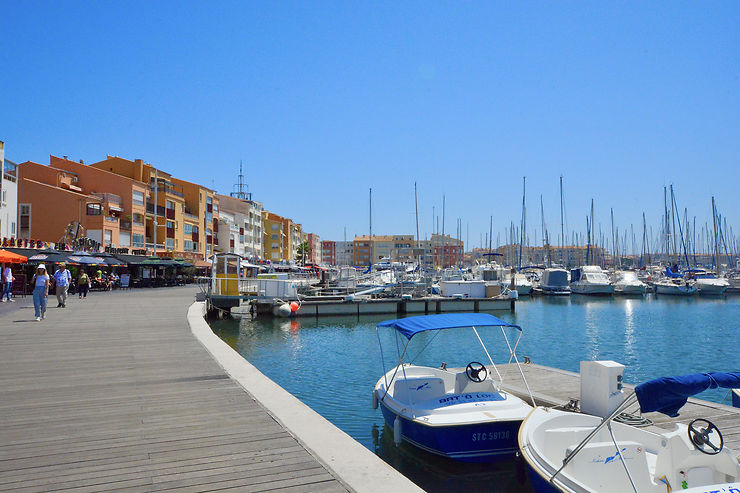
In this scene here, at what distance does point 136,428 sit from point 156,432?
36 centimetres

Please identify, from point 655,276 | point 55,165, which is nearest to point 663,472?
point 55,165

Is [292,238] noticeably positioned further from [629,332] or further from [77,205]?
[629,332]

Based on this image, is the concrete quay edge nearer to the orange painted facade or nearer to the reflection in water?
the reflection in water

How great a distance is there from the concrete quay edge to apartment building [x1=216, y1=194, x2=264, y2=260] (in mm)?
89347

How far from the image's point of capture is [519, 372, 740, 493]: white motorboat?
595cm

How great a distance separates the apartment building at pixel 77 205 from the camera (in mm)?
57281

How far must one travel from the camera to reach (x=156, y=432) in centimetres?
689

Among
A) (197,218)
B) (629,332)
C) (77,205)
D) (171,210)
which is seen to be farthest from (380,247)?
(629,332)

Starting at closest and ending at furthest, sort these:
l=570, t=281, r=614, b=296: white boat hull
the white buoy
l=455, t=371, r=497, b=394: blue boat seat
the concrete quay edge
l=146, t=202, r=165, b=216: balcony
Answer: the concrete quay edge, l=455, t=371, r=497, b=394: blue boat seat, the white buoy, l=570, t=281, r=614, b=296: white boat hull, l=146, t=202, r=165, b=216: balcony

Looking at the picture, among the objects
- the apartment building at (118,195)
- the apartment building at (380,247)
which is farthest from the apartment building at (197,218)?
the apartment building at (380,247)

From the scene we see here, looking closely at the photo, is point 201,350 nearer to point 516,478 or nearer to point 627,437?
point 516,478

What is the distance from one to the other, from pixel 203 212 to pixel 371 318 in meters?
56.0

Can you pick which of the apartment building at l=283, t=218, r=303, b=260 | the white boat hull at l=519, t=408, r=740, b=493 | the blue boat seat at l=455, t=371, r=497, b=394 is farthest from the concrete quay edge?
the apartment building at l=283, t=218, r=303, b=260

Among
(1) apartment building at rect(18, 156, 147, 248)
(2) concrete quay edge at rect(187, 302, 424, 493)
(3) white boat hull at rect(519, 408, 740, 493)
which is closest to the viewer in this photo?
(2) concrete quay edge at rect(187, 302, 424, 493)
